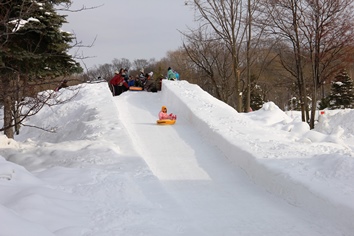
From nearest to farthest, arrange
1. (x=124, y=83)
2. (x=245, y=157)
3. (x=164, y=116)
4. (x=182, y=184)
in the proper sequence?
1. (x=182, y=184)
2. (x=245, y=157)
3. (x=164, y=116)
4. (x=124, y=83)

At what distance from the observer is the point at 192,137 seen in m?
11.1

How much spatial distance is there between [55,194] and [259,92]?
46526mm

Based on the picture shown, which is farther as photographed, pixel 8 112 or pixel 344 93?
pixel 344 93

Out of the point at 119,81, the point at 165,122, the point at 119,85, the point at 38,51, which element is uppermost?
the point at 38,51

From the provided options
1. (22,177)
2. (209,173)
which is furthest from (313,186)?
(22,177)

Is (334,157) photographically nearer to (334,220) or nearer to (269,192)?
(269,192)

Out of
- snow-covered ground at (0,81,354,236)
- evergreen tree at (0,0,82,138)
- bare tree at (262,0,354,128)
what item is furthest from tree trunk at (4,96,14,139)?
bare tree at (262,0,354,128)

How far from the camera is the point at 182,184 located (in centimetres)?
711

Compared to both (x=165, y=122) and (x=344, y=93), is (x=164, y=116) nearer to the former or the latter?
(x=165, y=122)

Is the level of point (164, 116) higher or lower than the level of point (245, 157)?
higher

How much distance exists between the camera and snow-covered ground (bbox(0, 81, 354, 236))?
458 cm

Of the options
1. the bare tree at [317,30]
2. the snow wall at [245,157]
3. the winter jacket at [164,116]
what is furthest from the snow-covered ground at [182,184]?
the bare tree at [317,30]

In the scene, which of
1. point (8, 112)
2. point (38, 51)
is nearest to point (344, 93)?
point (38, 51)

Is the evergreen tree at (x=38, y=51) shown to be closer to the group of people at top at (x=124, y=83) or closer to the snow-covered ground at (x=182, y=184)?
the snow-covered ground at (x=182, y=184)
